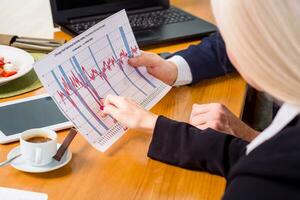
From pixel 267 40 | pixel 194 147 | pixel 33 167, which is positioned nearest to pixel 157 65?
pixel 194 147

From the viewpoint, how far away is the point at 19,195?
34.2 inches

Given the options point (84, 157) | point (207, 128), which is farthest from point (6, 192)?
point (207, 128)

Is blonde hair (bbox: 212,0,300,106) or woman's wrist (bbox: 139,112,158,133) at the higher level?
blonde hair (bbox: 212,0,300,106)

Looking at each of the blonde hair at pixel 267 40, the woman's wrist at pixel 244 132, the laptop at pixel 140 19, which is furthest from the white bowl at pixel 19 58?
the blonde hair at pixel 267 40

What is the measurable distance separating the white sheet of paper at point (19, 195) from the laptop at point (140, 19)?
706 millimetres

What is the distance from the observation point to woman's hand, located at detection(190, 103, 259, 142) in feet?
3.42

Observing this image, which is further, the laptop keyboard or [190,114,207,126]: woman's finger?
the laptop keyboard

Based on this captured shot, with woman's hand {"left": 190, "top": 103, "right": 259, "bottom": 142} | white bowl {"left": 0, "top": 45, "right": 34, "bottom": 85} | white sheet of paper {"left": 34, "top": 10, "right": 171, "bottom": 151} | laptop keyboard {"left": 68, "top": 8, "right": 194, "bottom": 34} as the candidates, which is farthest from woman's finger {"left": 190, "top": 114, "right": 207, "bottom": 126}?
laptop keyboard {"left": 68, "top": 8, "right": 194, "bottom": 34}

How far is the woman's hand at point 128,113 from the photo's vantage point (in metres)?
1.03

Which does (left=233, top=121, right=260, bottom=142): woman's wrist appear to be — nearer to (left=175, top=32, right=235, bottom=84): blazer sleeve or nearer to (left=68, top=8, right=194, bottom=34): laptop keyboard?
(left=175, top=32, right=235, bottom=84): blazer sleeve

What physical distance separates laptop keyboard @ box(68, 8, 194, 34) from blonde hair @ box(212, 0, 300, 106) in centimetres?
87

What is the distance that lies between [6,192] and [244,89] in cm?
68

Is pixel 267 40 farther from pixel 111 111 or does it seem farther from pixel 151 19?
pixel 151 19

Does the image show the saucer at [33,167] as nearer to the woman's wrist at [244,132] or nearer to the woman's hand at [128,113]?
the woman's hand at [128,113]
